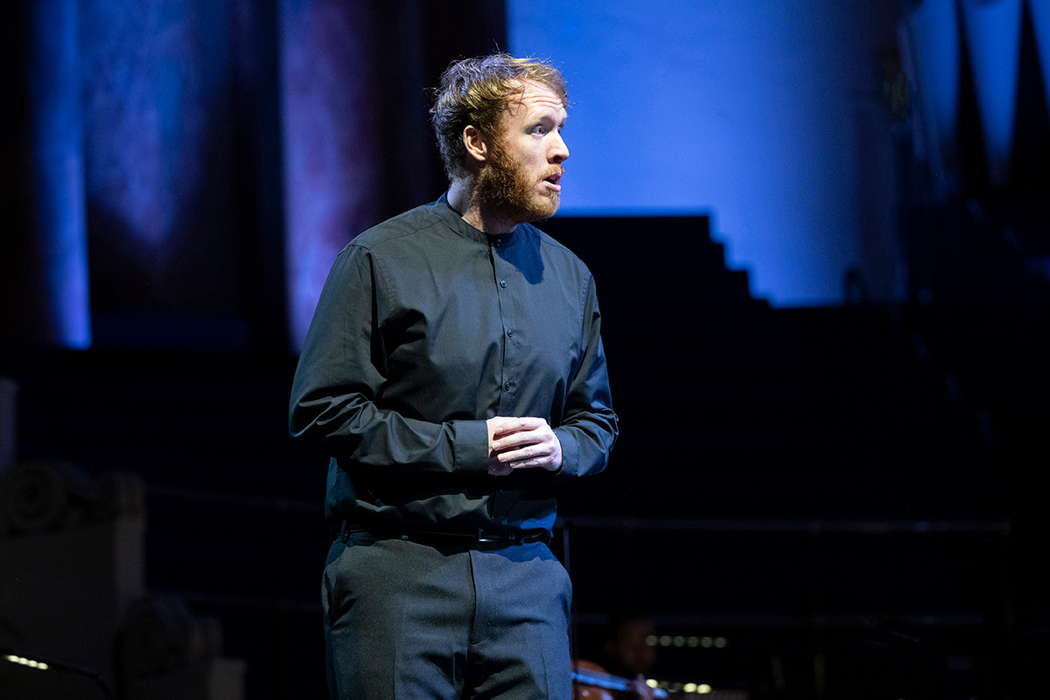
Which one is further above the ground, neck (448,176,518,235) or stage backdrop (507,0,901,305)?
stage backdrop (507,0,901,305)

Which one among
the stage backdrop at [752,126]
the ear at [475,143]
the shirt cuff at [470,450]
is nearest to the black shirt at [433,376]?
the shirt cuff at [470,450]

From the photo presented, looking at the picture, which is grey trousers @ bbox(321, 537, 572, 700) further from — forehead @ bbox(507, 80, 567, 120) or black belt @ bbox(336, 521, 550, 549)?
forehead @ bbox(507, 80, 567, 120)

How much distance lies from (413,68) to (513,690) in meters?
9.78

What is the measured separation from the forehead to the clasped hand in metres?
0.51

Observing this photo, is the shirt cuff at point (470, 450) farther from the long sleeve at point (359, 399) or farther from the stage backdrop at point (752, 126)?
the stage backdrop at point (752, 126)

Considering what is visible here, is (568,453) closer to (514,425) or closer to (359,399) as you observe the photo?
(514,425)

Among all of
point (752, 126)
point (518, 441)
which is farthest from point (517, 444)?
point (752, 126)

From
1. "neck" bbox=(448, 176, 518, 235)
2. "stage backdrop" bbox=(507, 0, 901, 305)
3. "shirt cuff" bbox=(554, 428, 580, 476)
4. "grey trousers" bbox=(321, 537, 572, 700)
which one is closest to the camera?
"grey trousers" bbox=(321, 537, 572, 700)

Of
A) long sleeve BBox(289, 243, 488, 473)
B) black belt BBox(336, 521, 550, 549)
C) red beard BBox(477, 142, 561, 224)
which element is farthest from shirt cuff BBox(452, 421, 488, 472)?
red beard BBox(477, 142, 561, 224)

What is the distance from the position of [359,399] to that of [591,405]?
0.44 metres

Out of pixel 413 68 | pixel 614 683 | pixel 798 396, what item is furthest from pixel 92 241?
pixel 614 683

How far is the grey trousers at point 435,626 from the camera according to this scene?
2.09 m

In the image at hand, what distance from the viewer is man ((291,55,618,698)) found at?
6.95 ft

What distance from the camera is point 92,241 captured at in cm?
1079
